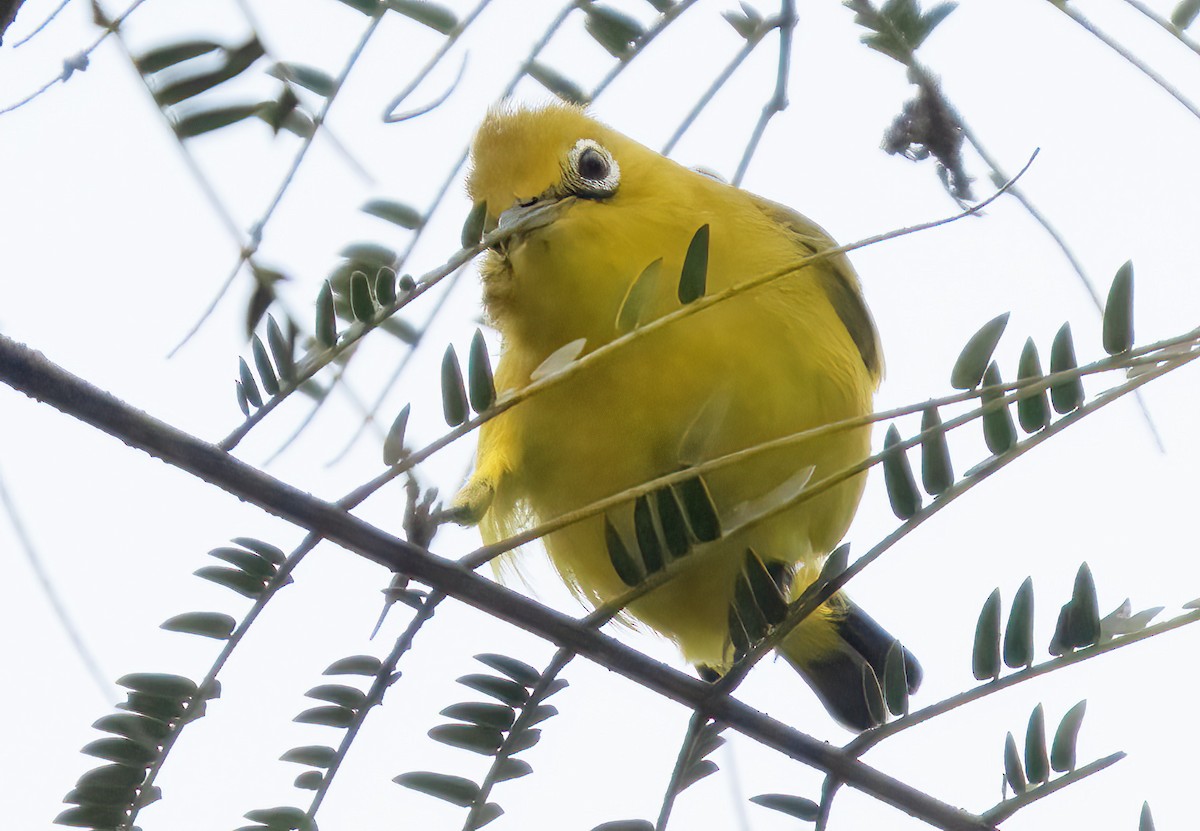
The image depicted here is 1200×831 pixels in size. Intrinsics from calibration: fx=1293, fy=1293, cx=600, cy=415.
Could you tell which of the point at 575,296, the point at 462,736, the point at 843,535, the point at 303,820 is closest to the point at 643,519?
the point at 462,736

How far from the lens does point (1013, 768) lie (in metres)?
1.15

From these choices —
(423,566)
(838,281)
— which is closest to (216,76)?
(423,566)

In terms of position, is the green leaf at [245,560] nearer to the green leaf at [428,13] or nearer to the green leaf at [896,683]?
the green leaf at [896,683]

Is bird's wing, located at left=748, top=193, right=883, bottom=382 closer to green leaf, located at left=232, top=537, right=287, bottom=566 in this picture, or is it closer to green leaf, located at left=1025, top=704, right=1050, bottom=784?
green leaf, located at left=1025, top=704, right=1050, bottom=784

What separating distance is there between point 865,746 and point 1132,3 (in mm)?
A: 828

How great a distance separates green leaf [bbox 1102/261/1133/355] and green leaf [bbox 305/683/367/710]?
73cm

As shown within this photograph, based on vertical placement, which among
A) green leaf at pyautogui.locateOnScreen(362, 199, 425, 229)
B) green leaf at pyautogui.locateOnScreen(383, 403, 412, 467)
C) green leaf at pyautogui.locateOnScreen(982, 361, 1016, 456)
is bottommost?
green leaf at pyautogui.locateOnScreen(982, 361, 1016, 456)

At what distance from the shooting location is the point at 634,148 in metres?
2.34

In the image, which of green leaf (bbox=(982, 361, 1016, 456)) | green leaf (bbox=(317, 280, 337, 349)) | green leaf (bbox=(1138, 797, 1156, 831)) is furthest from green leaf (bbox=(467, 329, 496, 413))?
green leaf (bbox=(1138, 797, 1156, 831))

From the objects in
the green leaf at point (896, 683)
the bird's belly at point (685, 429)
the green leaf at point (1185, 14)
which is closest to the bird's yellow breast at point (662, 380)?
the bird's belly at point (685, 429)

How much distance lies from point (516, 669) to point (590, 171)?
1.17 meters

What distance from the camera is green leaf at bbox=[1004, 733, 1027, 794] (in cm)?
115

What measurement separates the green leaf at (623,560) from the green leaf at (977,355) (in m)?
0.33

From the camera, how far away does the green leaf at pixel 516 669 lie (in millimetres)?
1221
